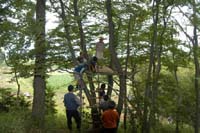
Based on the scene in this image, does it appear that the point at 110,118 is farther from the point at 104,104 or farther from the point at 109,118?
the point at 104,104

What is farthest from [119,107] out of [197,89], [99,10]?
[197,89]

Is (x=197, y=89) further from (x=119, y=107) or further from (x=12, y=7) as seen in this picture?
(x=12, y=7)

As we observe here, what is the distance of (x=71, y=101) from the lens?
12266 mm

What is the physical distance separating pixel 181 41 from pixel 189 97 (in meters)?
4.11

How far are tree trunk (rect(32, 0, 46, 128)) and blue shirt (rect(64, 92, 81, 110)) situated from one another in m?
1.07

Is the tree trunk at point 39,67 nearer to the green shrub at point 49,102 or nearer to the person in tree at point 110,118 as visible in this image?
the person in tree at point 110,118

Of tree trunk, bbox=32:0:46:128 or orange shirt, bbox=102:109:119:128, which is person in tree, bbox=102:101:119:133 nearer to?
orange shirt, bbox=102:109:119:128

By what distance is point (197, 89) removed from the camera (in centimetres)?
1741

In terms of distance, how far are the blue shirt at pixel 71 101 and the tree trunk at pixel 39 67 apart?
1.07 m

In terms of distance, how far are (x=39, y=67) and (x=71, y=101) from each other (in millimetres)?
1592

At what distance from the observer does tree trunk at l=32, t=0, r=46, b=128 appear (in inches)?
478

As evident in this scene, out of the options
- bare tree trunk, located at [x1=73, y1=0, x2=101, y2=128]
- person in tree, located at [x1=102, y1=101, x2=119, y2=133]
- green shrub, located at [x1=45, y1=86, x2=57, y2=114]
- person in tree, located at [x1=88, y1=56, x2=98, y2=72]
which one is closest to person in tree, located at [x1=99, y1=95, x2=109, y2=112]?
person in tree, located at [x1=102, y1=101, x2=119, y2=133]

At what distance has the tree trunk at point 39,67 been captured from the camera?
12.1 metres

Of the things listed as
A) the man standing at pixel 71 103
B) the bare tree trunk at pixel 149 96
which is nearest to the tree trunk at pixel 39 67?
the man standing at pixel 71 103
